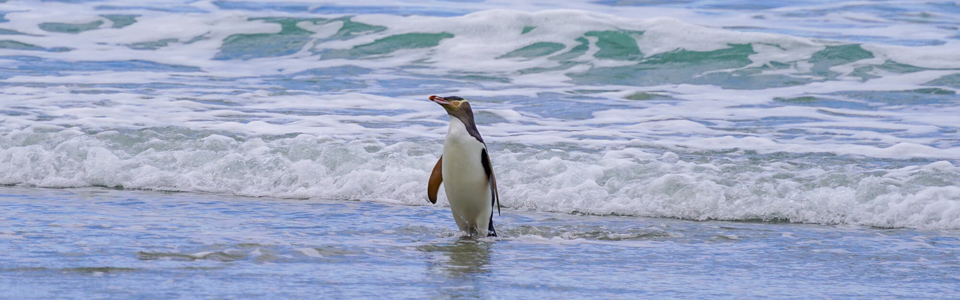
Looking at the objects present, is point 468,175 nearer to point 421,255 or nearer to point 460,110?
point 460,110

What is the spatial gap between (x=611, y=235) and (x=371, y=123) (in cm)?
410

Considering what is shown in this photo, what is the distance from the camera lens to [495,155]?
25.6ft

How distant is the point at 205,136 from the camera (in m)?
8.59

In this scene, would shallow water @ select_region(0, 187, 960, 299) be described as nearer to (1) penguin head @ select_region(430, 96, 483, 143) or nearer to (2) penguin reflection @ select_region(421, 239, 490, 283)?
(2) penguin reflection @ select_region(421, 239, 490, 283)

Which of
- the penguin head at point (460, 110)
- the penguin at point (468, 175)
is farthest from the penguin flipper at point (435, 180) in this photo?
the penguin head at point (460, 110)

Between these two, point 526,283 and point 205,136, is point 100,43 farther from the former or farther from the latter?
point 526,283

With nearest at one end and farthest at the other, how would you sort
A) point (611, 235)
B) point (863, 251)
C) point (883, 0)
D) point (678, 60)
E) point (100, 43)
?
point (863, 251) → point (611, 235) → point (678, 60) → point (100, 43) → point (883, 0)

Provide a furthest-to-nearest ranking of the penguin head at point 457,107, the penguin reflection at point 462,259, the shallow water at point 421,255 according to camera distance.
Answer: the penguin head at point 457,107
the penguin reflection at point 462,259
the shallow water at point 421,255

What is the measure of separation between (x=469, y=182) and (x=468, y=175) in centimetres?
3

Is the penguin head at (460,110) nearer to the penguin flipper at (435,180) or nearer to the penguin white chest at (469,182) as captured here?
the penguin white chest at (469,182)

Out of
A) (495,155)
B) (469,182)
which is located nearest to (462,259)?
(469,182)

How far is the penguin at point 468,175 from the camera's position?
18.6 feet

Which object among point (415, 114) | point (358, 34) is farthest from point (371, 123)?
point (358, 34)

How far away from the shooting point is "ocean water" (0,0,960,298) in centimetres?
465
